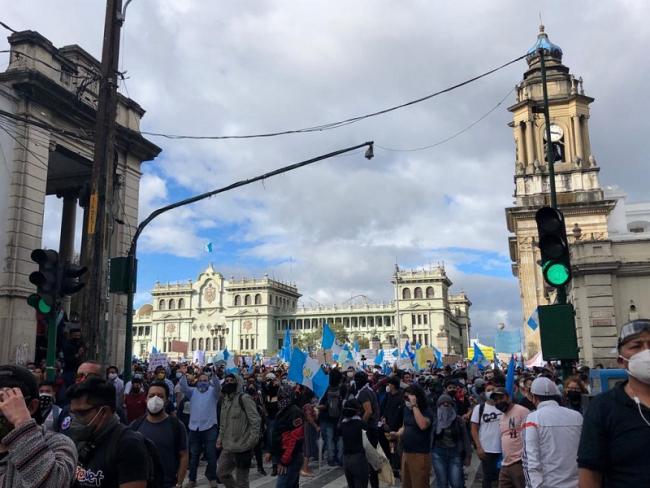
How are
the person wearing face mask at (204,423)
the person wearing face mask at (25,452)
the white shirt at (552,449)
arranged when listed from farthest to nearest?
the person wearing face mask at (204,423) < the white shirt at (552,449) < the person wearing face mask at (25,452)

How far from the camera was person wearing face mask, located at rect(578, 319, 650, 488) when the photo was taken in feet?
9.05

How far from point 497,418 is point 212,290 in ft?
385

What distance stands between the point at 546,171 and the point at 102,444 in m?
36.0

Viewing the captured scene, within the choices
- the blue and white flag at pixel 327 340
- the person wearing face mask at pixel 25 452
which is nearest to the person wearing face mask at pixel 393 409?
the person wearing face mask at pixel 25 452

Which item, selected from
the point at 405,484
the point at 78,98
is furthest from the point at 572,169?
the point at 405,484

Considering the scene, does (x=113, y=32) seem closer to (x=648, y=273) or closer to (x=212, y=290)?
(x=648, y=273)

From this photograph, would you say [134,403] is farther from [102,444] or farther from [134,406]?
[102,444]

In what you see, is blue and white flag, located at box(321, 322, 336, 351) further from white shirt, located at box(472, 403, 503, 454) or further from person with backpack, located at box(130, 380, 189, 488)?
person with backpack, located at box(130, 380, 189, 488)

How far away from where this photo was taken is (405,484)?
7668 mm

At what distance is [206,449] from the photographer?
10016 mm

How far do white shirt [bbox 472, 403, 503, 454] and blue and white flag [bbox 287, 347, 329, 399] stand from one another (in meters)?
4.79

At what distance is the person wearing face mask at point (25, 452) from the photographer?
2217 mm

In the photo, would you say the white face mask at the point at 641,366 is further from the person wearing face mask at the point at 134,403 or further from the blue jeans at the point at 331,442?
the blue jeans at the point at 331,442

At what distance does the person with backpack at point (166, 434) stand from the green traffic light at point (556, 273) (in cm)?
428
